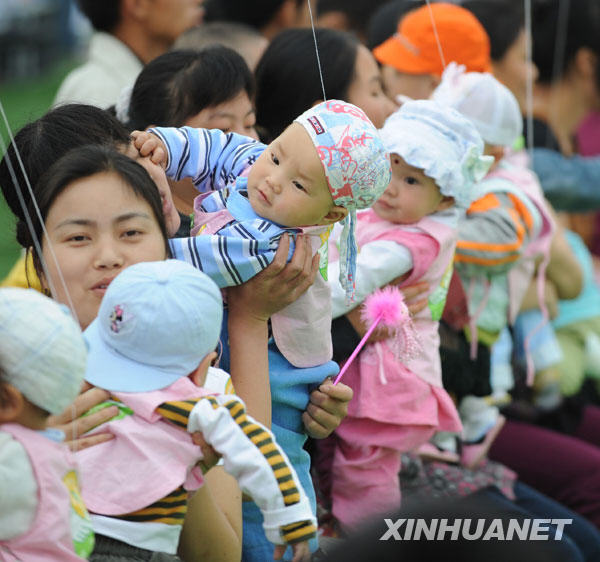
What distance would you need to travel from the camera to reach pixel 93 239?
1.89 meters

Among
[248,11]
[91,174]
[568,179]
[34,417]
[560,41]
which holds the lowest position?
[568,179]

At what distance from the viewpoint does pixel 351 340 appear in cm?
255

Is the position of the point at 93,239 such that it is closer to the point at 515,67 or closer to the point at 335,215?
the point at 335,215

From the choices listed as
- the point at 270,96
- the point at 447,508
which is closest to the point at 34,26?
the point at 270,96

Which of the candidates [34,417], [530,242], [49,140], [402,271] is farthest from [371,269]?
[34,417]

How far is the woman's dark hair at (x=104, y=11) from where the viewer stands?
4.02 meters

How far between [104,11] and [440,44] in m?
1.23

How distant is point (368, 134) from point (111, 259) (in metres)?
0.49

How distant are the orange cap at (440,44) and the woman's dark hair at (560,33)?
52.8 inches

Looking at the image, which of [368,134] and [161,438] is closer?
[161,438]

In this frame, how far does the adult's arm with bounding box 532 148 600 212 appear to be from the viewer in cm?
420

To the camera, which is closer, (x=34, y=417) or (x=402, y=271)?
(x=34, y=417)

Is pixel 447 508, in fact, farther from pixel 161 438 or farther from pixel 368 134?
pixel 368 134

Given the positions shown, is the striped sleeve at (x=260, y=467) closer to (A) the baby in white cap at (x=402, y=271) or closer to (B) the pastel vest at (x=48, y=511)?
(B) the pastel vest at (x=48, y=511)
